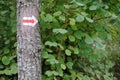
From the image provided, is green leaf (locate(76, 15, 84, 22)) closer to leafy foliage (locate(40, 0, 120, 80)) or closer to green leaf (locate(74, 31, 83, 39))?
leafy foliage (locate(40, 0, 120, 80))

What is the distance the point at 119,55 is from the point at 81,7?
1967mm

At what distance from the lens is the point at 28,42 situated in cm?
205

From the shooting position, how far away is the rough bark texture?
2.02 m

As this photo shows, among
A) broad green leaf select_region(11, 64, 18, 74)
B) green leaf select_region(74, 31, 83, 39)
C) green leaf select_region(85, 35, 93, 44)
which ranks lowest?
broad green leaf select_region(11, 64, 18, 74)

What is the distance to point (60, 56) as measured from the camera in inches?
105

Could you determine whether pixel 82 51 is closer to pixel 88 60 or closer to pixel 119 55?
pixel 88 60

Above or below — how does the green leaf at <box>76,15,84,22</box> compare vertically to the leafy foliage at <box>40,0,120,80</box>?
above

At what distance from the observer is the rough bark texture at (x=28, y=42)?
2.02 m

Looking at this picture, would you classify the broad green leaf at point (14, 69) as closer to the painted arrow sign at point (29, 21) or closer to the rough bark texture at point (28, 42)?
the rough bark texture at point (28, 42)

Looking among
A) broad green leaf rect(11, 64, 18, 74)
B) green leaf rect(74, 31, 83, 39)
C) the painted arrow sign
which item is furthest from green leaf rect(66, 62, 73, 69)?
the painted arrow sign

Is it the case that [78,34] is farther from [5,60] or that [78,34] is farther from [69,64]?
[5,60]

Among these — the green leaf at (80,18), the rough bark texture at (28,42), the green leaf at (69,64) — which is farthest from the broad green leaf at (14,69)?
the green leaf at (80,18)

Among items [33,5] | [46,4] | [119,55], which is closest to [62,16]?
[46,4]

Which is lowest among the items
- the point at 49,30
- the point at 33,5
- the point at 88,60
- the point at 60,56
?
the point at 88,60
